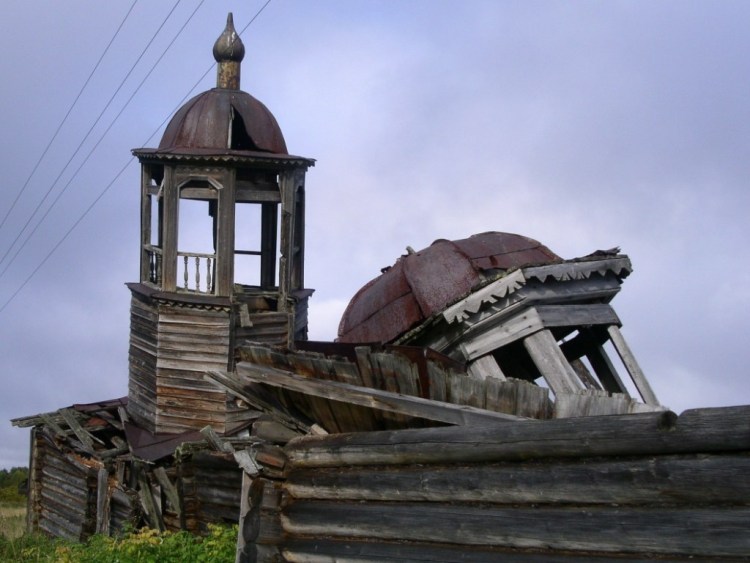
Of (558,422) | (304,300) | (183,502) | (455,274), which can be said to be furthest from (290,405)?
(304,300)

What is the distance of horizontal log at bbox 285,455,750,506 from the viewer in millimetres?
5293

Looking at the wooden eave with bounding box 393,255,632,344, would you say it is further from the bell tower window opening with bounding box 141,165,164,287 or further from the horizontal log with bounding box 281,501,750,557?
the bell tower window opening with bounding box 141,165,164,287

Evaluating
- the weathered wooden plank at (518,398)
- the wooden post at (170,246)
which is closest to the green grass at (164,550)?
the weathered wooden plank at (518,398)

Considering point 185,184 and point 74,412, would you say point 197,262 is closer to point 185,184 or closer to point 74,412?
point 185,184

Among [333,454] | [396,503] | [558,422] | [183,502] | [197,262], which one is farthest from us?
[197,262]

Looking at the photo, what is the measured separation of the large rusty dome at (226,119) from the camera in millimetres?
20078

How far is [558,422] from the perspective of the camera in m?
6.04

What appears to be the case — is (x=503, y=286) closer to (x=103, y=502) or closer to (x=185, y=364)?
(x=185, y=364)

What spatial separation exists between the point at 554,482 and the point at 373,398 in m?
1.68

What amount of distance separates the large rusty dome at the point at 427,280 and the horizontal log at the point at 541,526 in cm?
218

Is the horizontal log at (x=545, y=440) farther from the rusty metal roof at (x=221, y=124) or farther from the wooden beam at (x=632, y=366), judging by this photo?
the rusty metal roof at (x=221, y=124)

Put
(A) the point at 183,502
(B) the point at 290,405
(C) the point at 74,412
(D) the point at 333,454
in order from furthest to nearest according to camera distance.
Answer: (C) the point at 74,412 < (A) the point at 183,502 < (B) the point at 290,405 < (D) the point at 333,454

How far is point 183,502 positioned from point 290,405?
383 inches

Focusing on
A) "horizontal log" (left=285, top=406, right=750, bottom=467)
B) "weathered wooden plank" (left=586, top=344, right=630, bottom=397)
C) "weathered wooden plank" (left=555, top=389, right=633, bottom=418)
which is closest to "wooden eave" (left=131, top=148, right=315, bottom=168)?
"weathered wooden plank" (left=586, top=344, right=630, bottom=397)
